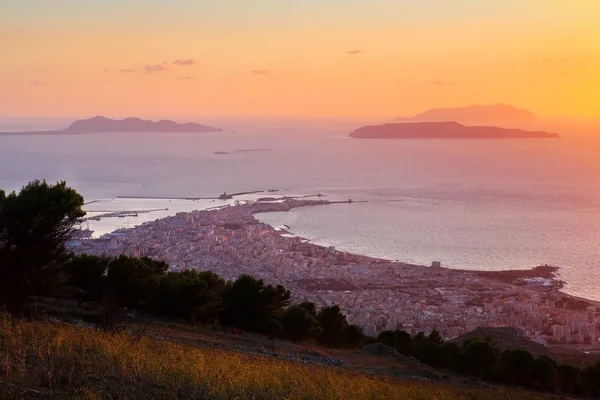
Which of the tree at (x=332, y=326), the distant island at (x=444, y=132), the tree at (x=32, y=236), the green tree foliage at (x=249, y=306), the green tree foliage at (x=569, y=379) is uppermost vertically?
the distant island at (x=444, y=132)

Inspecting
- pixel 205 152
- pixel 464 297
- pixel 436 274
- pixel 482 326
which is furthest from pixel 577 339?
pixel 205 152

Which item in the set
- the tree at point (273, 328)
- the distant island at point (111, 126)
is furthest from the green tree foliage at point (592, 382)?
the distant island at point (111, 126)

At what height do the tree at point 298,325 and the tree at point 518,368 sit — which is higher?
the tree at point 298,325

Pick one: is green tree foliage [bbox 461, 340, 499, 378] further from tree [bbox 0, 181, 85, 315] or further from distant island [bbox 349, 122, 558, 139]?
distant island [bbox 349, 122, 558, 139]

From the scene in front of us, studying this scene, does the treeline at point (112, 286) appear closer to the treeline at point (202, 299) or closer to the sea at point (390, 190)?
the treeline at point (202, 299)

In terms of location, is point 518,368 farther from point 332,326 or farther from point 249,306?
point 249,306
